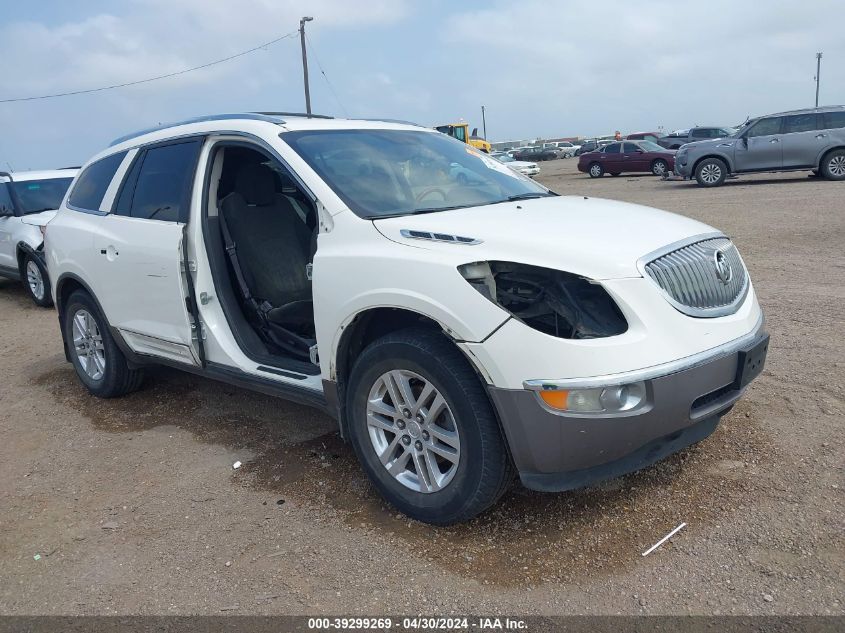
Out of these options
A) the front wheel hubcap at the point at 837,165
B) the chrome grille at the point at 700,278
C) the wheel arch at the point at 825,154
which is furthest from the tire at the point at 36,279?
the front wheel hubcap at the point at 837,165

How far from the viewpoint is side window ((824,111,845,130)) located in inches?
668

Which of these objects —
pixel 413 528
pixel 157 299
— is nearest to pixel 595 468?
pixel 413 528

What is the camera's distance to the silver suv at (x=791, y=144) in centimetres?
1723

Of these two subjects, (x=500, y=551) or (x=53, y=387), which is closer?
(x=500, y=551)

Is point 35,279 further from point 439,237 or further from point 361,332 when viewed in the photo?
point 439,237

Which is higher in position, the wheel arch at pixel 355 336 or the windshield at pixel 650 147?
the windshield at pixel 650 147

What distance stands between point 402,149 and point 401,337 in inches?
60.5

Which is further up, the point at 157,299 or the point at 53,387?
the point at 157,299

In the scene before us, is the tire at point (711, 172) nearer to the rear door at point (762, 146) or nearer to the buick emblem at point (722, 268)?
the rear door at point (762, 146)

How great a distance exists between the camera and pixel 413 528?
10.8ft

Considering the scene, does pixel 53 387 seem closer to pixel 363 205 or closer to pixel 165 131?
pixel 165 131

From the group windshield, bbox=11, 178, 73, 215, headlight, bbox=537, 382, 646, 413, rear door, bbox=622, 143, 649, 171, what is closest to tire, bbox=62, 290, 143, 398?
headlight, bbox=537, 382, 646, 413

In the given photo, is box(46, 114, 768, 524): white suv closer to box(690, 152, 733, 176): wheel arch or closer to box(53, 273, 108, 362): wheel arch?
box(53, 273, 108, 362): wheel arch

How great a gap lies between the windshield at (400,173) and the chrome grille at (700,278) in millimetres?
1165
